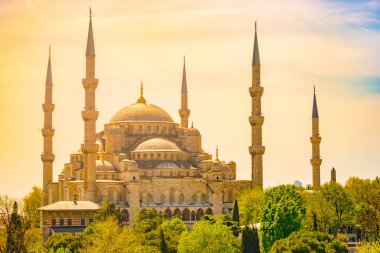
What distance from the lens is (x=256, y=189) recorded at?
65.4m

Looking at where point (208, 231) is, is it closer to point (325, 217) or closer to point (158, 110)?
point (325, 217)

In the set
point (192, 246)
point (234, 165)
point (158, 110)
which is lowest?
point (192, 246)

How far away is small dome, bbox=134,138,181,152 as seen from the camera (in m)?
70.6

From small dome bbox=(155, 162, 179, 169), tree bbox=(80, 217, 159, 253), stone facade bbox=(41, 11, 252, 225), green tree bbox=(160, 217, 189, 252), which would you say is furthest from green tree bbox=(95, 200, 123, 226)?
small dome bbox=(155, 162, 179, 169)

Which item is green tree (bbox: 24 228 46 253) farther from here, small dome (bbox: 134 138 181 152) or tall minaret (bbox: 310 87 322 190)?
tall minaret (bbox: 310 87 322 190)

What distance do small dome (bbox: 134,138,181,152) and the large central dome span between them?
3.65 meters

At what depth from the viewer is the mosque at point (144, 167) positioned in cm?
6462

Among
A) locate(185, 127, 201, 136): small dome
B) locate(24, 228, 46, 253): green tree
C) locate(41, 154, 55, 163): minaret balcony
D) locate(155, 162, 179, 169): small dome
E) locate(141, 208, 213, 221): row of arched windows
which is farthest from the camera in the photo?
locate(185, 127, 201, 136): small dome

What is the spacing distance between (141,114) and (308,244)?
4082 cm

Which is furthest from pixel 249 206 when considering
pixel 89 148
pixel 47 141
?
pixel 47 141

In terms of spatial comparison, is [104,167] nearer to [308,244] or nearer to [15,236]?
[15,236]

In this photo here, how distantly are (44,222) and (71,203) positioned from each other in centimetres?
220

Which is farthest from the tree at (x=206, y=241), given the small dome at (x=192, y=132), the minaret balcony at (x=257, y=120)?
the small dome at (x=192, y=132)

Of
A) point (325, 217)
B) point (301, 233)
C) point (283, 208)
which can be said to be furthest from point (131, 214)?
point (301, 233)
